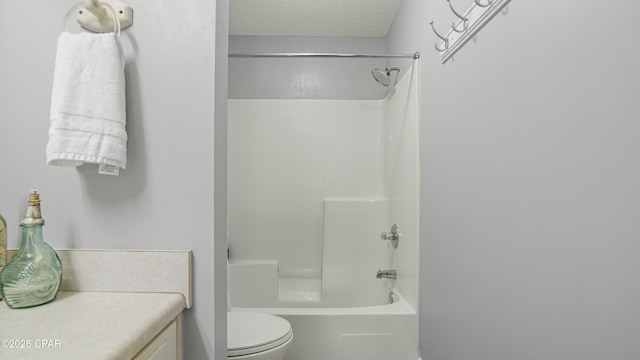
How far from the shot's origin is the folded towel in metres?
0.88

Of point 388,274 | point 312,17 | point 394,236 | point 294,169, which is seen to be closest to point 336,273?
point 388,274

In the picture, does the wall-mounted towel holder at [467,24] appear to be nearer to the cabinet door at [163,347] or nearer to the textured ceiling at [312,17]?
the textured ceiling at [312,17]

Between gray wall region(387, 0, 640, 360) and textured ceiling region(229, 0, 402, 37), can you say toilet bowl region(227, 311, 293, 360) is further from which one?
textured ceiling region(229, 0, 402, 37)

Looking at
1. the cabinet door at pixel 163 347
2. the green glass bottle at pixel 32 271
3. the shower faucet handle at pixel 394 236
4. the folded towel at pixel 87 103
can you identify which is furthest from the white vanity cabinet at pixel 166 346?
the shower faucet handle at pixel 394 236

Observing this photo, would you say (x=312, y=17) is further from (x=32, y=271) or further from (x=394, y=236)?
(x=32, y=271)

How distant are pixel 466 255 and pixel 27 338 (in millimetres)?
1300

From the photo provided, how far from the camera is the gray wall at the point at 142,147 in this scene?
38.8 inches

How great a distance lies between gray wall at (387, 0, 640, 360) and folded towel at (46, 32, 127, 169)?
106cm

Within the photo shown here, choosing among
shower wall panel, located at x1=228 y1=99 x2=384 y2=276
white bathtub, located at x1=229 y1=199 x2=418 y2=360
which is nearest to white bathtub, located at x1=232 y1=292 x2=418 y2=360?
white bathtub, located at x1=229 y1=199 x2=418 y2=360

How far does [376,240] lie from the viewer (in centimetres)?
292

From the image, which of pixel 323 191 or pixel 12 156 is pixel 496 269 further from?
pixel 323 191

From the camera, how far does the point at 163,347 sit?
85 cm

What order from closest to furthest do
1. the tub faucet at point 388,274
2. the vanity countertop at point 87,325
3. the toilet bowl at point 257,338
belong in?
the vanity countertop at point 87,325 → the toilet bowl at point 257,338 → the tub faucet at point 388,274

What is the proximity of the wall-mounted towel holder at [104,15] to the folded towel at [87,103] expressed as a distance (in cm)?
7
